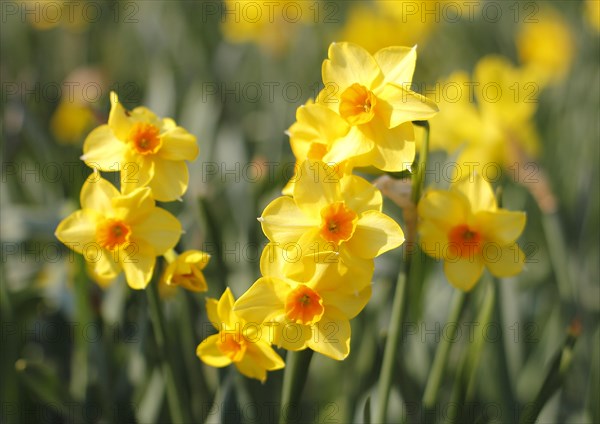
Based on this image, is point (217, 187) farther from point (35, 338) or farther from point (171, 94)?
point (35, 338)

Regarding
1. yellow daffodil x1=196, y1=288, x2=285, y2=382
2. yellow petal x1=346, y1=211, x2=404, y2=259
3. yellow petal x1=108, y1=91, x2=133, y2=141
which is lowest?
yellow daffodil x1=196, y1=288, x2=285, y2=382

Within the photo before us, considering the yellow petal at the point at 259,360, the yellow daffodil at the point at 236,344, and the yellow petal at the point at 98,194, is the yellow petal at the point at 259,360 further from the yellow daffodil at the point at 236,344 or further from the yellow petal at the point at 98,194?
the yellow petal at the point at 98,194

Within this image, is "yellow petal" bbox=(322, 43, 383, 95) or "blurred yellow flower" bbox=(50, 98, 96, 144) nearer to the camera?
"yellow petal" bbox=(322, 43, 383, 95)

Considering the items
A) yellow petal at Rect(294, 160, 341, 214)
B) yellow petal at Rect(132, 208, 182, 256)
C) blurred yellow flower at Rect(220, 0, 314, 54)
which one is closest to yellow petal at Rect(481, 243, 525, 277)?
yellow petal at Rect(294, 160, 341, 214)

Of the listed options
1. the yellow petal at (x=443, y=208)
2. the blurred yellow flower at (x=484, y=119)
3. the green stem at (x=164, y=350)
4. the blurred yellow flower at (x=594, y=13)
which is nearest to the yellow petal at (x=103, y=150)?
the green stem at (x=164, y=350)

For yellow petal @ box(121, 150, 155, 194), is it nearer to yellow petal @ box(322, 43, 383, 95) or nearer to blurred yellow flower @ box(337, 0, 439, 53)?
yellow petal @ box(322, 43, 383, 95)

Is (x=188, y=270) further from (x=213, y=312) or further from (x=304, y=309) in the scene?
(x=304, y=309)

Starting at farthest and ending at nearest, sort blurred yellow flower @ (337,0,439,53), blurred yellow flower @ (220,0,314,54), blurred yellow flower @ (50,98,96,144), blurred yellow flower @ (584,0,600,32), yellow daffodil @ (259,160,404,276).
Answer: blurred yellow flower @ (584,0,600,32)
blurred yellow flower @ (220,0,314,54)
blurred yellow flower @ (337,0,439,53)
blurred yellow flower @ (50,98,96,144)
yellow daffodil @ (259,160,404,276)

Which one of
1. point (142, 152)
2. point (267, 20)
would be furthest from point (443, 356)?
point (267, 20)
